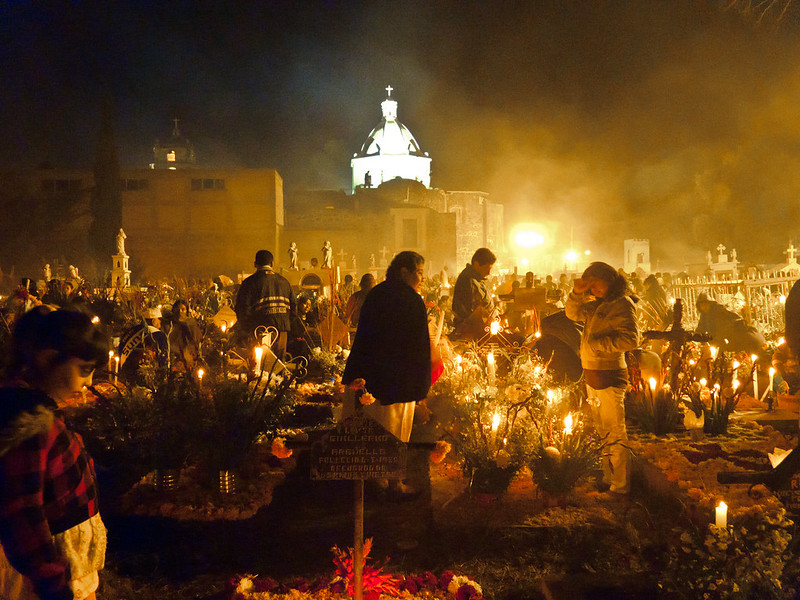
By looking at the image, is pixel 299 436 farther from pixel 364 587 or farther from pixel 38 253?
pixel 38 253

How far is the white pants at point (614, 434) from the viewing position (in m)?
4.97

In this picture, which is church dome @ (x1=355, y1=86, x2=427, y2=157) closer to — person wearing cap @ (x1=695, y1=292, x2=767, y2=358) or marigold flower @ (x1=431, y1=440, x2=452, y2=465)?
person wearing cap @ (x1=695, y1=292, x2=767, y2=358)

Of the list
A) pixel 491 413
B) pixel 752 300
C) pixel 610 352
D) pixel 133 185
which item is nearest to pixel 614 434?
pixel 610 352

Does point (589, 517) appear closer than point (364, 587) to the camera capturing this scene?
No

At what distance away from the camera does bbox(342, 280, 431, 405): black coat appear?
4625 mm

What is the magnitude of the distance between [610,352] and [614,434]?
714mm

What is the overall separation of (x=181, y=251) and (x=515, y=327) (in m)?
40.1

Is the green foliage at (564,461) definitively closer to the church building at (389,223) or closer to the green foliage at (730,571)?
the green foliage at (730,571)

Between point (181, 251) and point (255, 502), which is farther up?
point (181, 251)

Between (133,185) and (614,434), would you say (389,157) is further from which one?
(614,434)

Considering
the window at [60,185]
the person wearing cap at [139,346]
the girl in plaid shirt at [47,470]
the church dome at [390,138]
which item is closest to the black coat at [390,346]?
the girl in plaid shirt at [47,470]

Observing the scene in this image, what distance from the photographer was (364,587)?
11.5ft

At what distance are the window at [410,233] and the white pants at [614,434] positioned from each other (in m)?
49.3

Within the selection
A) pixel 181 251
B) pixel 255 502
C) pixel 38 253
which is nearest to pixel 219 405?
pixel 255 502
